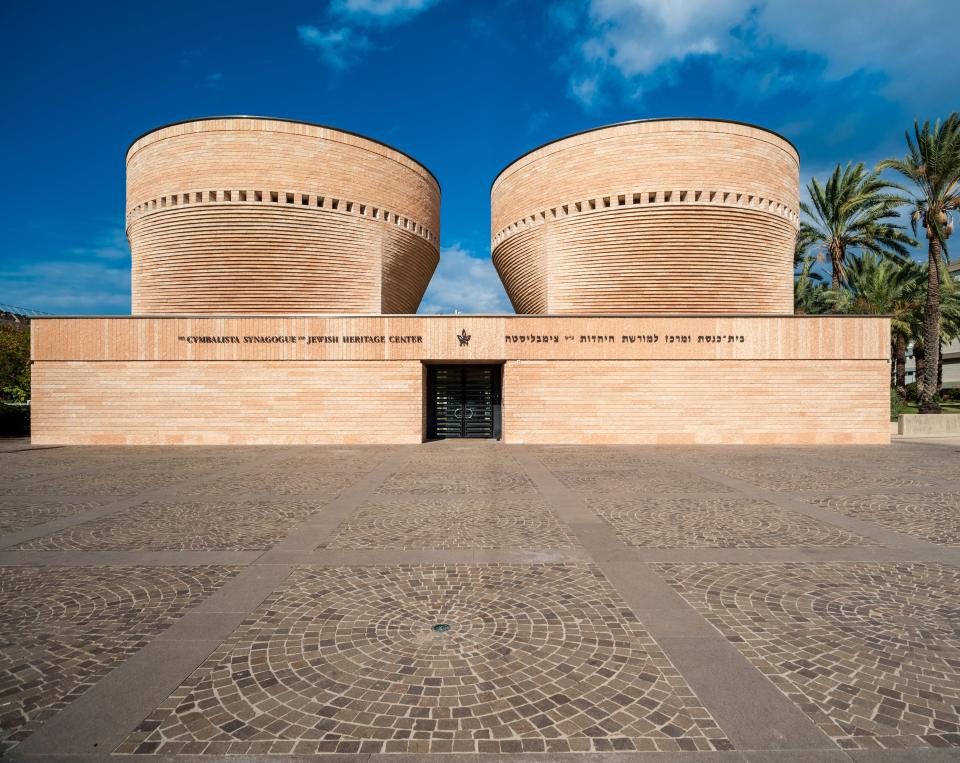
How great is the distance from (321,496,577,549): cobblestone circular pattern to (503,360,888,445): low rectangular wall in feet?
29.4

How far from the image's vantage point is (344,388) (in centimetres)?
1664

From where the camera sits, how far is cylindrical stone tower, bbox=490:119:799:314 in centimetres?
1772

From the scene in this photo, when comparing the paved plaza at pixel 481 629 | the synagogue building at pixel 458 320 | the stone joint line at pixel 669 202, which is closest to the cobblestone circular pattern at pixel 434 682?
the paved plaza at pixel 481 629

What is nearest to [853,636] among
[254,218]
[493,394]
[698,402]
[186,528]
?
[186,528]

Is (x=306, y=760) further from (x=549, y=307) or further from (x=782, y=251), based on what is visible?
(x=782, y=251)

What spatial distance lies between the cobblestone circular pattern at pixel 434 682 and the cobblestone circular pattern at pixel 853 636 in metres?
0.71

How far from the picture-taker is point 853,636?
3486 millimetres

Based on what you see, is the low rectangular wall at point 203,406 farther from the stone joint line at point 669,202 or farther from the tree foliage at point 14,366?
the tree foliage at point 14,366

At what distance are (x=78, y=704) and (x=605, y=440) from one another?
1538cm

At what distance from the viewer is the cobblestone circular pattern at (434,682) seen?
2471 millimetres

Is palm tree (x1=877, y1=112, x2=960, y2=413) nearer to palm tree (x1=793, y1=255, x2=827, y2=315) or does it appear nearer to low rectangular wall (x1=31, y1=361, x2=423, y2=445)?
palm tree (x1=793, y1=255, x2=827, y2=315)

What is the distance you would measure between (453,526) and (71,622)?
3.84 m

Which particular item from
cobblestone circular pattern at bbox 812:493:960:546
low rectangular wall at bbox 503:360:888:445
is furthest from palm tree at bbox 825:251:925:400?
cobblestone circular pattern at bbox 812:493:960:546

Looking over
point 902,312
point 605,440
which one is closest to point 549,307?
point 605,440
